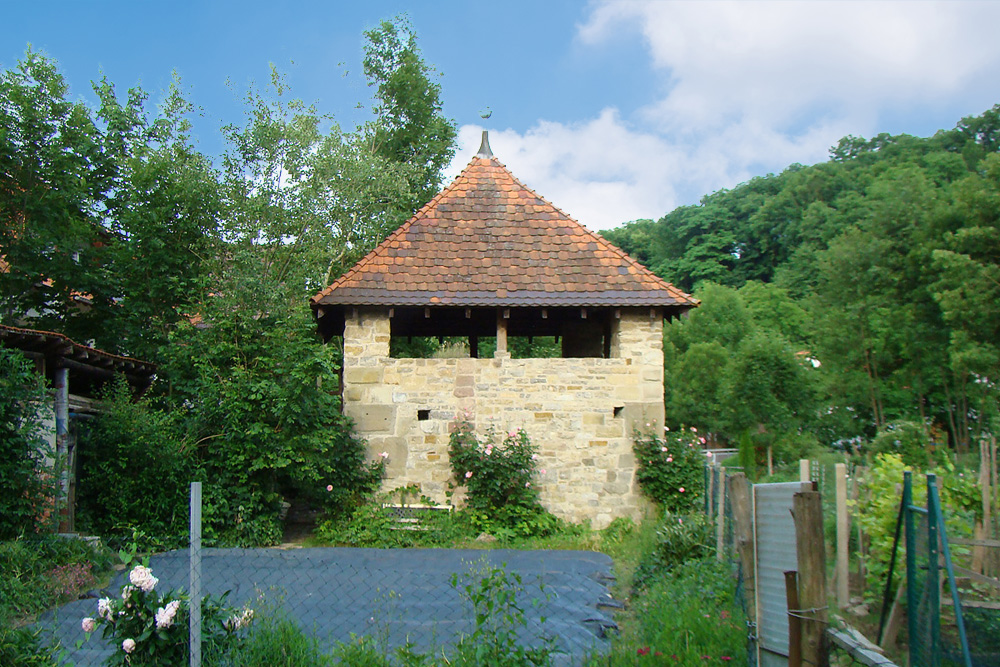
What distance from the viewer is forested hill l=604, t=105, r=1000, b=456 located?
68.1 ft

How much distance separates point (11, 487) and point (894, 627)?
808cm

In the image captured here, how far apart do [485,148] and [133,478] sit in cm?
784

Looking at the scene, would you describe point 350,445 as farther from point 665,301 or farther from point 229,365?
point 665,301

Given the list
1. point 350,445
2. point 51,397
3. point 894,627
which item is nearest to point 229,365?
point 350,445

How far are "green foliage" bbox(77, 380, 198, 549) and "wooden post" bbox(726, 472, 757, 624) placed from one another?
7.59 meters

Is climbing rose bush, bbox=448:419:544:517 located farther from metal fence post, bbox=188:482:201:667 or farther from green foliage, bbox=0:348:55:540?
metal fence post, bbox=188:482:201:667

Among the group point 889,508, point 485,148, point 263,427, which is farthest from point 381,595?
point 485,148

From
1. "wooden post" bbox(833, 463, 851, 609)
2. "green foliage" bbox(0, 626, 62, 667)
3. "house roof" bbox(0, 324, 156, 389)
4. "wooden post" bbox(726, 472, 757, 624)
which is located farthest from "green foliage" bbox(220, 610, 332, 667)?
"house roof" bbox(0, 324, 156, 389)

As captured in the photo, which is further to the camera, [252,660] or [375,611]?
[375,611]

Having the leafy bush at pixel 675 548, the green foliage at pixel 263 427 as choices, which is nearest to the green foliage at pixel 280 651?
the leafy bush at pixel 675 548

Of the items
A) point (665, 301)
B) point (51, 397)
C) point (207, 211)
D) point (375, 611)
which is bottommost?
point (375, 611)

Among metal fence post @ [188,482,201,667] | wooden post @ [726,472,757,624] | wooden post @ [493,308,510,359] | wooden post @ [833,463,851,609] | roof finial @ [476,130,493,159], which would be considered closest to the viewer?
metal fence post @ [188,482,201,667]

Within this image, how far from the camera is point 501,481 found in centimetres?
1114

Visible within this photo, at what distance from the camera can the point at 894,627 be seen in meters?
4.91
